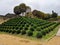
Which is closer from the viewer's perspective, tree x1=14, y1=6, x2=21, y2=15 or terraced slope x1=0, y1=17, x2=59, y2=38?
terraced slope x1=0, y1=17, x2=59, y2=38

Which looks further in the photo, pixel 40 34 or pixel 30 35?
pixel 30 35

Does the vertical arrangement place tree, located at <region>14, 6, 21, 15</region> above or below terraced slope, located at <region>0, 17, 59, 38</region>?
above

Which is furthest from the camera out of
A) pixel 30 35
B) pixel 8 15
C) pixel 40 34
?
pixel 8 15

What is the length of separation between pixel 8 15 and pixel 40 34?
59724mm

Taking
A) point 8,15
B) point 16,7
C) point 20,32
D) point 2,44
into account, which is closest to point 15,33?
point 20,32

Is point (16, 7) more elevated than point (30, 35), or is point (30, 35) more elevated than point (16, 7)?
point (16, 7)

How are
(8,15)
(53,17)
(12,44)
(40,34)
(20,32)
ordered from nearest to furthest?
(12,44) → (40,34) → (20,32) → (53,17) → (8,15)

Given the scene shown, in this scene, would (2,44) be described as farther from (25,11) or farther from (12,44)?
(25,11)

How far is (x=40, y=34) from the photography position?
85.8 feet

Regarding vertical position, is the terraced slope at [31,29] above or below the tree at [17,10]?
below

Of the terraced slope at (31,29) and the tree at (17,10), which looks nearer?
the terraced slope at (31,29)

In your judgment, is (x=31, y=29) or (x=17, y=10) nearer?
(x=31, y=29)

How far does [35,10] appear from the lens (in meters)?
79.1

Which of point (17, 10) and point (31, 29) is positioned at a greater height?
point (17, 10)
